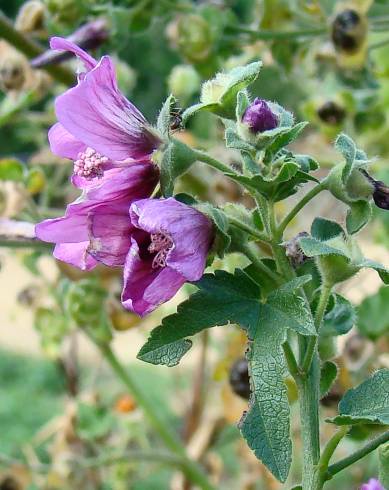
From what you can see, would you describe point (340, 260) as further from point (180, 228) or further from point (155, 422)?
point (155, 422)

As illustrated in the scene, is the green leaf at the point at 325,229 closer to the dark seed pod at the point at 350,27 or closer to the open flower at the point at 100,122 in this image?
the open flower at the point at 100,122

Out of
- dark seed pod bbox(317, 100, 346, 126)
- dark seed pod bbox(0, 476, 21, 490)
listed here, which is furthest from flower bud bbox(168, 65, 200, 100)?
dark seed pod bbox(0, 476, 21, 490)

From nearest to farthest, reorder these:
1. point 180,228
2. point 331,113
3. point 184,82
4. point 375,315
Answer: point 180,228 < point 375,315 < point 331,113 < point 184,82

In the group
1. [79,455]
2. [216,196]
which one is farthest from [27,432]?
[216,196]

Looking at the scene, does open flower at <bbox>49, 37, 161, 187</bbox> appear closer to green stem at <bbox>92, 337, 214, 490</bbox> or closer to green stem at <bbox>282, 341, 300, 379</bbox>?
green stem at <bbox>282, 341, 300, 379</bbox>

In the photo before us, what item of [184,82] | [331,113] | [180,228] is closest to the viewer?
[180,228]

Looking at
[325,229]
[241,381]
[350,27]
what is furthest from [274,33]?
[325,229]
